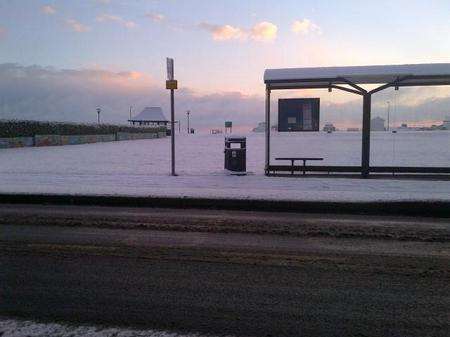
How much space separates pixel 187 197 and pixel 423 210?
504 centimetres

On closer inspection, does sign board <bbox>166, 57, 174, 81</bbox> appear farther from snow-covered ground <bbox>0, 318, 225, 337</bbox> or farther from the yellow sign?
snow-covered ground <bbox>0, 318, 225, 337</bbox>

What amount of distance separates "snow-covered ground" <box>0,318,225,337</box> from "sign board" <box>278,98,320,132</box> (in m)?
12.7

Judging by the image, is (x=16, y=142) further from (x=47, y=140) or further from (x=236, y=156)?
(x=236, y=156)

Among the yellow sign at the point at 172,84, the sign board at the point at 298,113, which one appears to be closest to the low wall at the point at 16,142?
the yellow sign at the point at 172,84

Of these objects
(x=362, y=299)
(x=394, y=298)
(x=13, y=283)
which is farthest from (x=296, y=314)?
(x=13, y=283)

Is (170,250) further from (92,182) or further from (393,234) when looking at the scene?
(92,182)

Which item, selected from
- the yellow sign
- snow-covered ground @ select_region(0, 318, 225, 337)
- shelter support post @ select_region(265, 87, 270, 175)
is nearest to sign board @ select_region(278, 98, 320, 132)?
shelter support post @ select_region(265, 87, 270, 175)

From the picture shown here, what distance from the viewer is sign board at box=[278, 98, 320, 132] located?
612 inches

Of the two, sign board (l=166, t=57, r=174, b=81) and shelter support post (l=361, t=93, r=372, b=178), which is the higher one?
sign board (l=166, t=57, r=174, b=81)

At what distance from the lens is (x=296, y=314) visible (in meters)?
3.79

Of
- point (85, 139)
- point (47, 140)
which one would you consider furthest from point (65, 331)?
point (85, 139)

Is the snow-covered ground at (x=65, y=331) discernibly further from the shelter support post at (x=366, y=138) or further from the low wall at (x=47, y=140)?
the low wall at (x=47, y=140)

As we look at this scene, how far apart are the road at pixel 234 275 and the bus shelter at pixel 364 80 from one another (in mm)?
6776

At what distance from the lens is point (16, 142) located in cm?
3422
